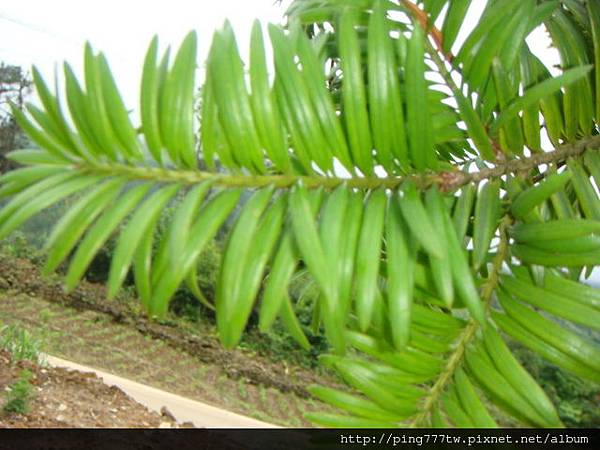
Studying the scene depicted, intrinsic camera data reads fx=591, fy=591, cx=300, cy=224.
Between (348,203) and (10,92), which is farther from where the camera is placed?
(10,92)

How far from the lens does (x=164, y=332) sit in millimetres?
4270

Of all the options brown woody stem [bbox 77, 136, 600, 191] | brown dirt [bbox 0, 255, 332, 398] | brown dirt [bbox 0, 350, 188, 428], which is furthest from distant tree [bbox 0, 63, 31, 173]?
brown woody stem [bbox 77, 136, 600, 191]

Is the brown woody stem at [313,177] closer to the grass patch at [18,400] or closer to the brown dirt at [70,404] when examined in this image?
the grass patch at [18,400]

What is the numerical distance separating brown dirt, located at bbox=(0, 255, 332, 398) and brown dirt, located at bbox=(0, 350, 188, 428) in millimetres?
1051

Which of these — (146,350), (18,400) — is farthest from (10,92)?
(146,350)

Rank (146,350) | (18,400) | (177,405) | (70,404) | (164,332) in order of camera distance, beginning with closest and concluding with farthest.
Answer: (18,400)
(70,404)
(177,405)
(146,350)
(164,332)

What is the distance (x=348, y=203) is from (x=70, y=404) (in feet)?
9.37

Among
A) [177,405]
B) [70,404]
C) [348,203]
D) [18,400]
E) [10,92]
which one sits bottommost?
[177,405]

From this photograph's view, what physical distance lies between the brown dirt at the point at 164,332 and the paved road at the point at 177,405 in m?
0.50

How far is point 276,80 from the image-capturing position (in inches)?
9.8

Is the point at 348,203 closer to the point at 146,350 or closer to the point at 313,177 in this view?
the point at 313,177

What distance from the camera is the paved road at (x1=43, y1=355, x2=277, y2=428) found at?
3.35m

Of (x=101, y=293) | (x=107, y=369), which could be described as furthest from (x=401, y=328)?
(x=101, y=293)

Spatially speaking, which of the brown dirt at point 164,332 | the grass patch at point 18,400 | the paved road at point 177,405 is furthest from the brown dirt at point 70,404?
the brown dirt at point 164,332
